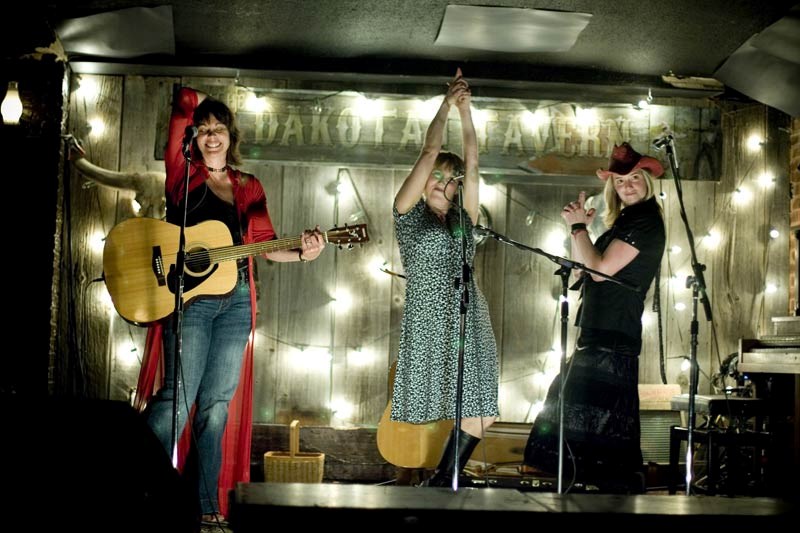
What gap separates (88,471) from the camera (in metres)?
2.24

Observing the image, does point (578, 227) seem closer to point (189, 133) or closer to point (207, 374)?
point (189, 133)

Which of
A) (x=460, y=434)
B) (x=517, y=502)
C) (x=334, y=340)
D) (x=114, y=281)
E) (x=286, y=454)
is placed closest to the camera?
(x=517, y=502)

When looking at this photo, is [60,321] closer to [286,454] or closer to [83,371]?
[83,371]

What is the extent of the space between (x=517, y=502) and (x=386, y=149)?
12.3 ft

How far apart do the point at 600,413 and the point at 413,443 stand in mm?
1272

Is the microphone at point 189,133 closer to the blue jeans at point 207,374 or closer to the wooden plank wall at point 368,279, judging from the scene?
the blue jeans at point 207,374

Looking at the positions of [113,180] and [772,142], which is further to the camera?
[772,142]

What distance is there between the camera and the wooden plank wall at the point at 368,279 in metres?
5.63

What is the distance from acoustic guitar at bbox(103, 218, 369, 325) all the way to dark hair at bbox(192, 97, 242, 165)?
1.38 feet

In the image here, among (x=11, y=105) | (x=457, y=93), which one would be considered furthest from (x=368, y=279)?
(x=11, y=105)

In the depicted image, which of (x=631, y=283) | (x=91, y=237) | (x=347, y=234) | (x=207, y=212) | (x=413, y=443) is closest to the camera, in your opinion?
(x=631, y=283)

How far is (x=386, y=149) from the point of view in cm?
577

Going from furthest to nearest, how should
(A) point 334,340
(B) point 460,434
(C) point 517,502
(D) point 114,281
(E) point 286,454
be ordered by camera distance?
(A) point 334,340
(E) point 286,454
(D) point 114,281
(B) point 460,434
(C) point 517,502

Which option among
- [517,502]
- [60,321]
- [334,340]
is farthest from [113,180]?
[517,502]
